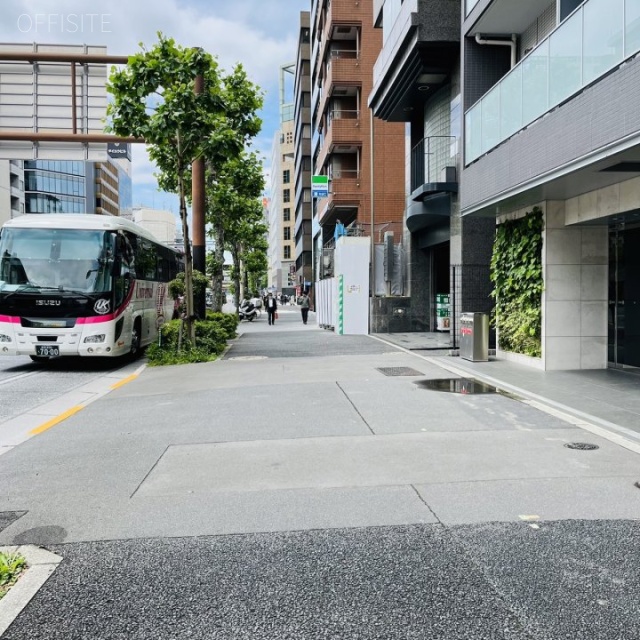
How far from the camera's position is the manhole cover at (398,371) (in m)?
12.1

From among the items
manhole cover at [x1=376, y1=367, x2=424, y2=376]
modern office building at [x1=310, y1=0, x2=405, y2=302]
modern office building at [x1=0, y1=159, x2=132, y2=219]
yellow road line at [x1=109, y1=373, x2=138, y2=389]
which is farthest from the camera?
modern office building at [x1=0, y1=159, x2=132, y2=219]

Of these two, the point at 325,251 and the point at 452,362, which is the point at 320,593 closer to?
the point at 452,362

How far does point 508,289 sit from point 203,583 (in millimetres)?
11694

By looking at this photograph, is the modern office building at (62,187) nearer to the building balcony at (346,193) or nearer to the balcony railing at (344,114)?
the balcony railing at (344,114)

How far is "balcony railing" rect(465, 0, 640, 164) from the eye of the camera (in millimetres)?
A: 7980

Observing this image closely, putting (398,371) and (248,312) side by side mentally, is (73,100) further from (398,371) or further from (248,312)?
(248,312)

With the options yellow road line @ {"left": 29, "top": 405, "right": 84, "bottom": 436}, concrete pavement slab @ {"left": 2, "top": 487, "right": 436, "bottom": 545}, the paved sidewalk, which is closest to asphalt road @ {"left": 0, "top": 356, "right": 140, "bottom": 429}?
yellow road line @ {"left": 29, "top": 405, "right": 84, "bottom": 436}

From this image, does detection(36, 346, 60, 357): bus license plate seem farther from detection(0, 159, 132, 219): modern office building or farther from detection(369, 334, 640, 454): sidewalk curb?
detection(0, 159, 132, 219): modern office building

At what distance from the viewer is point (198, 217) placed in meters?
17.7

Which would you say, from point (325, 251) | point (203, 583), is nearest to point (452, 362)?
point (203, 583)

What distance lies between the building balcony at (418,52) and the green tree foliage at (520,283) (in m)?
6.11

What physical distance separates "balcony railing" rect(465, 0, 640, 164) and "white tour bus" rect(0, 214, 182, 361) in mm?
8589

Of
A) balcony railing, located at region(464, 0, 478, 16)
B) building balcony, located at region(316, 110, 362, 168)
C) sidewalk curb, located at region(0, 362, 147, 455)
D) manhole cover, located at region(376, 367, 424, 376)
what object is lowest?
sidewalk curb, located at region(0, 362, 147, 455)

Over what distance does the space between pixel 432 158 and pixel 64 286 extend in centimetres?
1151
